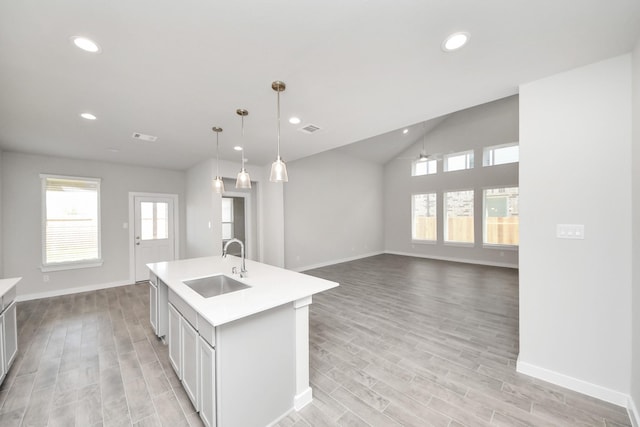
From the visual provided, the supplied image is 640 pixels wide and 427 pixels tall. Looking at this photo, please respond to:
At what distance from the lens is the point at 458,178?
7.31 metres

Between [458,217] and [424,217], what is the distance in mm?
1026

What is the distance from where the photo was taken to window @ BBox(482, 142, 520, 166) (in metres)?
6.38

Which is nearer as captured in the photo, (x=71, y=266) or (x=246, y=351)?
(x=246, y=351)

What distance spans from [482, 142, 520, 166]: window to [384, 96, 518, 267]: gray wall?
127 mm

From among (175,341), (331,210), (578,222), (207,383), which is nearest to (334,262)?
(331,210)

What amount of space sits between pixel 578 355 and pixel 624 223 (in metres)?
1.10

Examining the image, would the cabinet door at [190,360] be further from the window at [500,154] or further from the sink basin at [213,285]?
the window at [500,154]

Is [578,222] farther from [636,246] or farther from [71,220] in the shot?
[71,220]

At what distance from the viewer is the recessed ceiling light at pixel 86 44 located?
1.58 m

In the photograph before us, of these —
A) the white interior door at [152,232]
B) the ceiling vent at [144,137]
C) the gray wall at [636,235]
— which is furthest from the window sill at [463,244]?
the ceiling vent at [144,137]

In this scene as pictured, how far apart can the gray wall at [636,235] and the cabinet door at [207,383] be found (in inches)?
107

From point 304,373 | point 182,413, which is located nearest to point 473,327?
point 304,373

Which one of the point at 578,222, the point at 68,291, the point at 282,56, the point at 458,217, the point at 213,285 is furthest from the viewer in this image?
the point at 458,217

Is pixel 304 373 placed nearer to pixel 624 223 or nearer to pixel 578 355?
pixel 578 355
